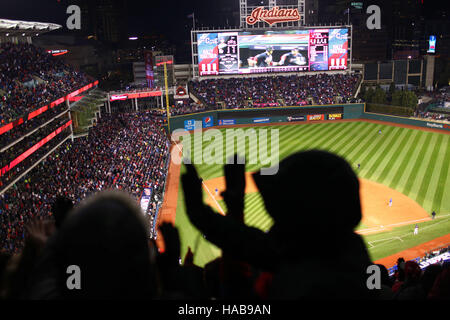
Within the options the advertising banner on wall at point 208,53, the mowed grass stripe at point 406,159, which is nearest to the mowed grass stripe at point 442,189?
the mowed grass stripe at point 406,159

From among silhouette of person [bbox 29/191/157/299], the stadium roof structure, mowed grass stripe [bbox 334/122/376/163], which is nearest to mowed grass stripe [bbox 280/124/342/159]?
mowed grass stripe [bbox 334/122/376/163]

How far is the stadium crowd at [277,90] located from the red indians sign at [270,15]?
7250 millimetres

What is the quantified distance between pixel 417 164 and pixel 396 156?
2.38 m

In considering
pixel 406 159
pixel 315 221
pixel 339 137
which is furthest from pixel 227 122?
pixel 315 221

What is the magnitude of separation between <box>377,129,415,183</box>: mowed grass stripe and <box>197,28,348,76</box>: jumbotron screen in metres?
15.5

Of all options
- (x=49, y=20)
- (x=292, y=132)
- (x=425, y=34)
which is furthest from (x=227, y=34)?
(x=425, y=34)

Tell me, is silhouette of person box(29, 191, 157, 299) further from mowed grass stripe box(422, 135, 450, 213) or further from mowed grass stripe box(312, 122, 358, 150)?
mowed grass stripe box(312, 122, 358, 150)

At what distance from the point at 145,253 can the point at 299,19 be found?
50.8 metres

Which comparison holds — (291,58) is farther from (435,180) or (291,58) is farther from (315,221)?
(315,221)

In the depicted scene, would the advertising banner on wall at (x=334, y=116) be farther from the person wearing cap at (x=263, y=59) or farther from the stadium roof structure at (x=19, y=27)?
the stadium roof structure at (x=19, y=27)

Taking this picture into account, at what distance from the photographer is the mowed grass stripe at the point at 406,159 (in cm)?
2544

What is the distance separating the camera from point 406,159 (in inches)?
1171

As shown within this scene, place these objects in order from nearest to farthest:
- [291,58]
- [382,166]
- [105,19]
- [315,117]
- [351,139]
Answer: [382,166]
[351,139]
[315,117]
[291,58]
[105,19]
